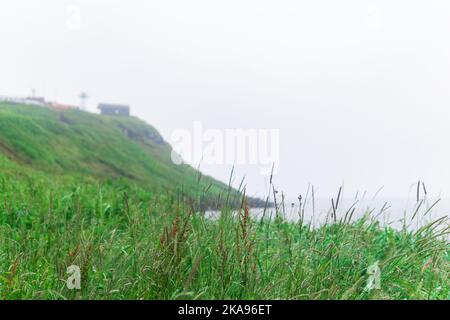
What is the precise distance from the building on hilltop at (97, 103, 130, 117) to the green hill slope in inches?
1017

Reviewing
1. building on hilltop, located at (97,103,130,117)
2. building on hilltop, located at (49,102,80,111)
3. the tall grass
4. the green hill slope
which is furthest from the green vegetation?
building on hilltop, located at (97,103,130,117)

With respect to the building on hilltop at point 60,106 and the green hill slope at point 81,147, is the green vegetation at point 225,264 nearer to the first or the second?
the green hill slope at point 81,147

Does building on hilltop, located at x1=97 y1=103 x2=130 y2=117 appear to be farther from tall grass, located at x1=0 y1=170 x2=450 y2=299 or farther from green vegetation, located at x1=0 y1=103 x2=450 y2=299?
tall grass, located at x1=0 y1=170 x2=450 y2=299

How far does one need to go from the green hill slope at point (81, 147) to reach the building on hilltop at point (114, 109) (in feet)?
84.8

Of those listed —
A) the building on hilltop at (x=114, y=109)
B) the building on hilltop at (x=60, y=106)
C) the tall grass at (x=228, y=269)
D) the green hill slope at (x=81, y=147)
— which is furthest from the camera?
the building on hilltop at (x=114, y=109)

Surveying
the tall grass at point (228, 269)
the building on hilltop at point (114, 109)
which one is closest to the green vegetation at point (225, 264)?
the tall grass at point (228, 269)

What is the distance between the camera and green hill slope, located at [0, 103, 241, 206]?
201 ft

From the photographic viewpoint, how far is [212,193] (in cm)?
624

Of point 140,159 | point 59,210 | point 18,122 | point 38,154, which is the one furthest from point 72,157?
point 59,210

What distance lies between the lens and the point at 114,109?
188 metres

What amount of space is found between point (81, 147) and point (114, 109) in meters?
97.3

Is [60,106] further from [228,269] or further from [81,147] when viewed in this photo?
[228,269]

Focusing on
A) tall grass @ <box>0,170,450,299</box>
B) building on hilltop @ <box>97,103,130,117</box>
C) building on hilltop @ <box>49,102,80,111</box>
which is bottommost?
tall grass @ <box>0,170,450,299</box>

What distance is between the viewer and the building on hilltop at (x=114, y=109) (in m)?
187
